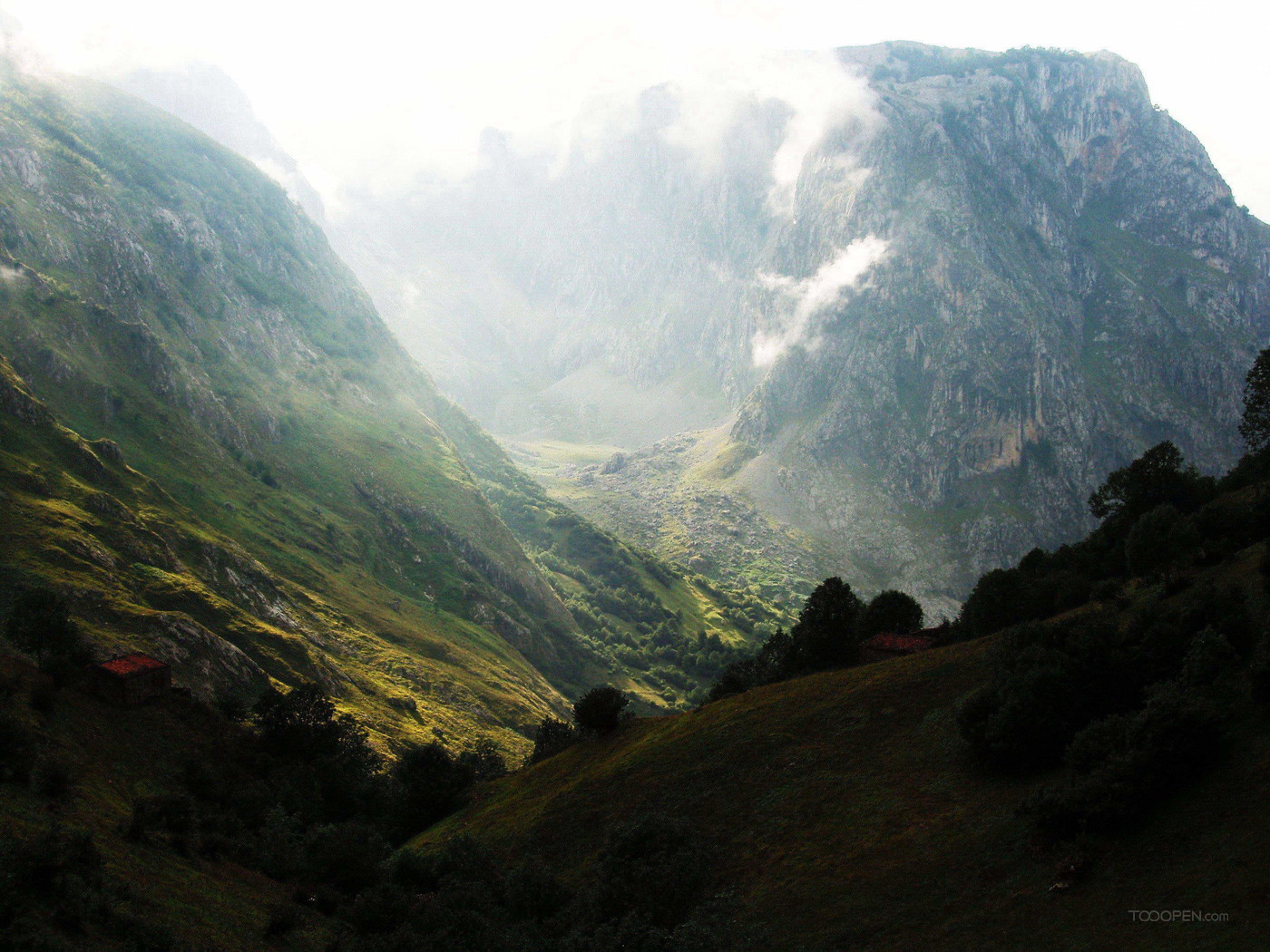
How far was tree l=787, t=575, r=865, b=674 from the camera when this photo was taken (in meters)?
89.7

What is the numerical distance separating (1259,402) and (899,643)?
44864 mm

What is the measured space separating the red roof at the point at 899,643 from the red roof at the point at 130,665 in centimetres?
7689

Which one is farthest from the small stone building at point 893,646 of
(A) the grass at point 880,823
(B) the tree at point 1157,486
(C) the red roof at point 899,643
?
(B) the tree at point 1157,486

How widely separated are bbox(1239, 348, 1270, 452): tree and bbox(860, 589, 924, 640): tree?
4202 centimetres

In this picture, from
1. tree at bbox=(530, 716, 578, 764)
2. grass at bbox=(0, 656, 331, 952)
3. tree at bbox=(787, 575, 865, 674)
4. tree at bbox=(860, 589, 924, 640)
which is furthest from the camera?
tree at bbox=(860, 589, 924, 640)

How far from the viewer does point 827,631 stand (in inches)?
3590

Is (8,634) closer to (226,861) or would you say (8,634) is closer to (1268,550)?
(226,861)

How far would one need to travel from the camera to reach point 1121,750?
40156 millimetres

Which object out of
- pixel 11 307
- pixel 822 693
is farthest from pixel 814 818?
pixel 11 307

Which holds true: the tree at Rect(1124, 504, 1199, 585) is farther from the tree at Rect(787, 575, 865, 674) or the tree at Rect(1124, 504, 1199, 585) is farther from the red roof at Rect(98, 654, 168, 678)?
the red roof at Rect(98, 654, 168, 678)

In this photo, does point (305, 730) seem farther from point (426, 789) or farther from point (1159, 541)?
point (1159, 541)

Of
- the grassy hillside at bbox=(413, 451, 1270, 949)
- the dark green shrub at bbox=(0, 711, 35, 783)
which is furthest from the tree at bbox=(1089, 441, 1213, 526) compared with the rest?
the dark green shrub at bbox=(0, 711, 35, 783)

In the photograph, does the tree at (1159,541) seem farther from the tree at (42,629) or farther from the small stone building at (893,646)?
the tree at (42,629)

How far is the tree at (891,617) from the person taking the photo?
326 feet
